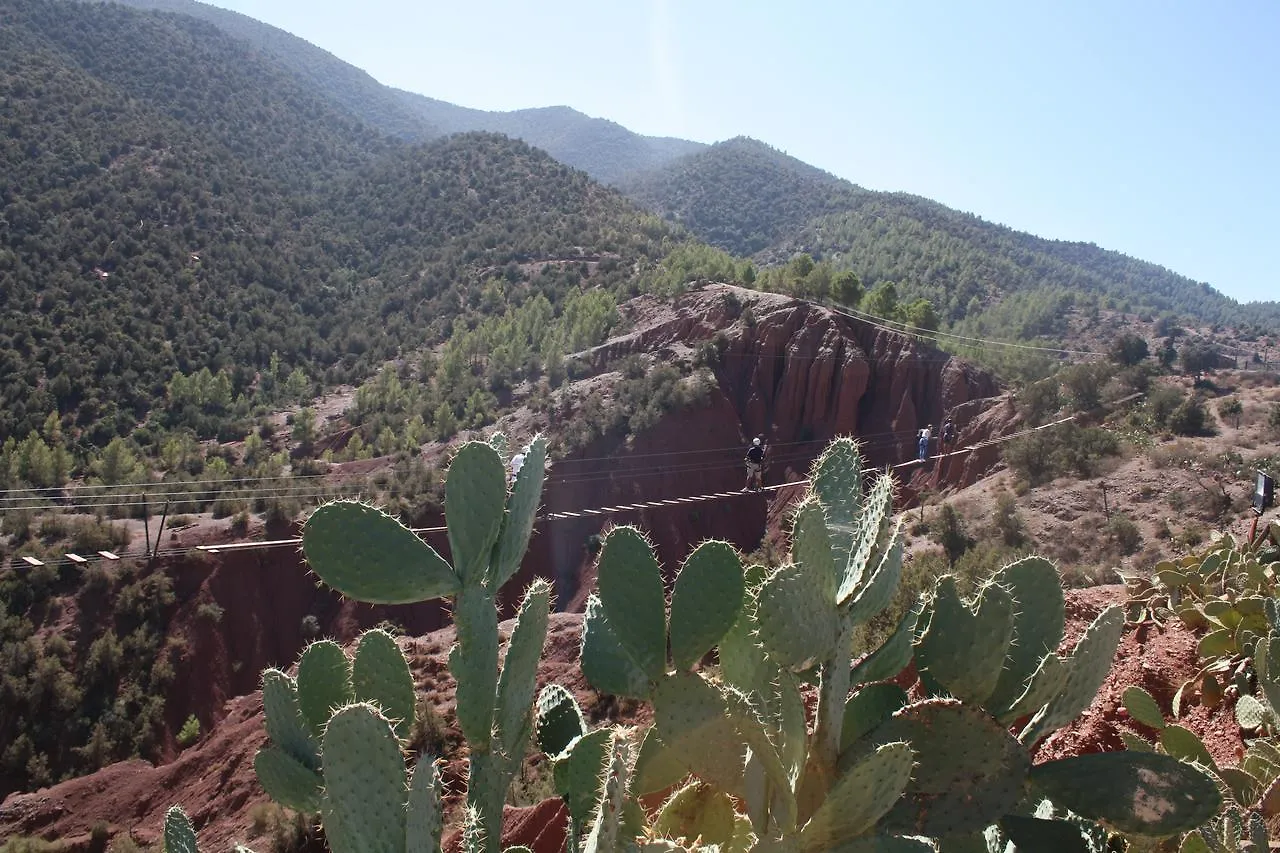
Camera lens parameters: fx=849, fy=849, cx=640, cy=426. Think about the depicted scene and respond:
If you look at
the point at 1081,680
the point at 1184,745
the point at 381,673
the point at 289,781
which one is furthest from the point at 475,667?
the point at 1184,745

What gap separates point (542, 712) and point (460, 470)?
4.33 feet

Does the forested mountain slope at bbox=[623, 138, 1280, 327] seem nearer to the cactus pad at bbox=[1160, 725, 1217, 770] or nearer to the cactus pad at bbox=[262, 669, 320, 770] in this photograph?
the cactus pad at bbox=[1160, 725, 1217, 770]

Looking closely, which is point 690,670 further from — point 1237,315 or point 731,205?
point 1237,315

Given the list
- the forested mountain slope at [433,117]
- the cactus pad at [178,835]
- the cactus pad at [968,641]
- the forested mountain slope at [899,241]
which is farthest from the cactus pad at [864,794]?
the forested mountain slope at [433,117]

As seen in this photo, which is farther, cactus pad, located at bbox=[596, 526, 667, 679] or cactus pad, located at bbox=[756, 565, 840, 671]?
cactus pad, located at bbox=[596, 526, 667, 679]

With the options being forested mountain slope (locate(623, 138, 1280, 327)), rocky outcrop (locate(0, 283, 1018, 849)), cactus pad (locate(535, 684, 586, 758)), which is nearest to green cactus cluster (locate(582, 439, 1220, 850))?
cactus pad (locate(535, 684, 586, 758))

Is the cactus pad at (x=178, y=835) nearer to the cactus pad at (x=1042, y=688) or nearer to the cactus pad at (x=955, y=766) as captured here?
the cactus pad at (x=955, y=766)

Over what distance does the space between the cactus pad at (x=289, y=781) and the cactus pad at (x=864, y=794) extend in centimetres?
175

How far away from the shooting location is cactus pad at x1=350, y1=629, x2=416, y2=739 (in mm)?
2955

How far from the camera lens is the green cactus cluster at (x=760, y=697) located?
7.08 feet

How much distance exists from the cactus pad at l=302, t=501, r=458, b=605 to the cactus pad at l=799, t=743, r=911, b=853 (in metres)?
1.29

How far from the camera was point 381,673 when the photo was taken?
296 centimetres

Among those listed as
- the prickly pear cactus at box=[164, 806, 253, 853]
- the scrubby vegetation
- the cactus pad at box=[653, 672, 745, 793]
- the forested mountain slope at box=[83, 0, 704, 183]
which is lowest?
the scrubby vegetation

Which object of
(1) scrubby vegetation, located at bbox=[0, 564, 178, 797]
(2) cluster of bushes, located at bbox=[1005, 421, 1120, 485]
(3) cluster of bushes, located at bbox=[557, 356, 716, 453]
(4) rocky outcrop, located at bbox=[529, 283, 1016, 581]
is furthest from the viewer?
(3) cluster of bushes, located at bbox=[557, 356, 716, 453]
